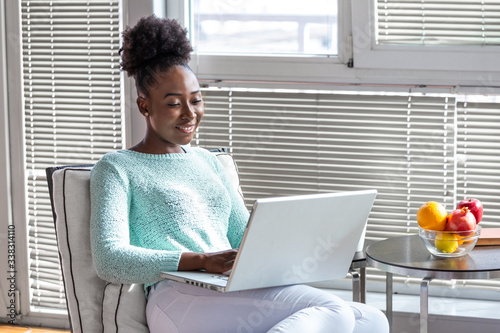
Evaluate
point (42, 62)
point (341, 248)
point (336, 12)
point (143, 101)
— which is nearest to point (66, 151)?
point (42, 62)

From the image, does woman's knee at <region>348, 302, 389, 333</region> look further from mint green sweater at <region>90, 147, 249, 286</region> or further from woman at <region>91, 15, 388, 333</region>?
mint green sweater at <region>90, 147, 249, 286</region>

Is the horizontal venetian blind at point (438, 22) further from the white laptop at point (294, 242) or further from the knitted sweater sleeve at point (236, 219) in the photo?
the white laptop at point (294, 242)

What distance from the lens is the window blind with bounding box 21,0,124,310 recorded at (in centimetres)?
278

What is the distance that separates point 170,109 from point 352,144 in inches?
34.8

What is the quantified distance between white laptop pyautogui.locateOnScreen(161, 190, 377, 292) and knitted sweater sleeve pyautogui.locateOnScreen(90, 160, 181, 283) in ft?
0.14

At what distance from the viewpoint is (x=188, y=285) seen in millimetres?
1688

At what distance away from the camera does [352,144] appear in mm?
2600

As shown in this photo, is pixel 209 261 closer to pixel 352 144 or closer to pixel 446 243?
pixel 446 243

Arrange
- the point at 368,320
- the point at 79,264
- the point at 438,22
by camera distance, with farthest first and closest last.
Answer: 1. the point at 438,22
2. the point at 79,264
3. the point at 368,320

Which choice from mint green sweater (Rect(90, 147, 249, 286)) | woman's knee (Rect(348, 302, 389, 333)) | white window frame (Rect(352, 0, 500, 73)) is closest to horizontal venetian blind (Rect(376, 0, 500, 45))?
white window frame (Rect(352, 0, 500, 73))

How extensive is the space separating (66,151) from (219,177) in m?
1.05

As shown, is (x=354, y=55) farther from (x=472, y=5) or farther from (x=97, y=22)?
(x=97, y=22)

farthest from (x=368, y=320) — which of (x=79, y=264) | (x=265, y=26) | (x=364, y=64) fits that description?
(x=265, y=26)

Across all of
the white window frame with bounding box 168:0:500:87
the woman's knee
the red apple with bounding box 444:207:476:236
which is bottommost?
the woman's knee
